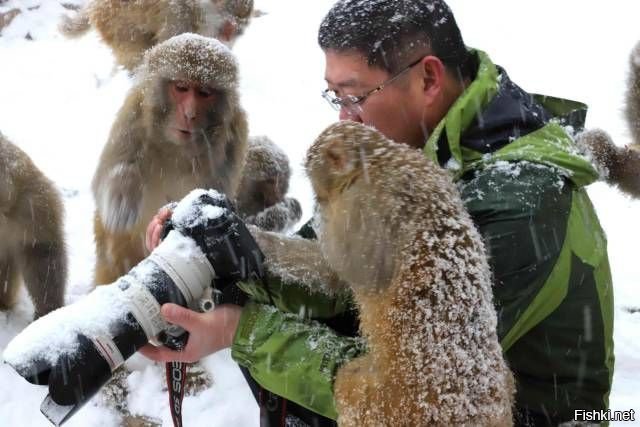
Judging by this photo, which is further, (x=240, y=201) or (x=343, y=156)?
(x=240, y=201)

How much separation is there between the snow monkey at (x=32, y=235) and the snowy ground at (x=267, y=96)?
0.24 meters

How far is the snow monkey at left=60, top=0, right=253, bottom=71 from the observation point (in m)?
4.53

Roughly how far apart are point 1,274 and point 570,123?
9.34 ft

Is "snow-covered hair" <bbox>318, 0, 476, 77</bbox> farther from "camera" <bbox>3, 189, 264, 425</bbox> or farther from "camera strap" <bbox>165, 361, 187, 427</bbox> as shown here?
"camera strap" <bbox>165, 361, 187, 427</bbox>

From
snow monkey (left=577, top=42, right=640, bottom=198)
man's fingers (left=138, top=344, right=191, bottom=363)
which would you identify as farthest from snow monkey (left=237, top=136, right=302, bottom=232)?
man's fingers (left=138, top=344, right=191, bottom=363)

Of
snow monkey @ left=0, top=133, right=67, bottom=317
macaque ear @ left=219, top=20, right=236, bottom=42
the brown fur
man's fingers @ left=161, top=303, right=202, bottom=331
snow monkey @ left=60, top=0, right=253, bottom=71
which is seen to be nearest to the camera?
man's fingers @ left=161, top=303, right=202, bottom=331

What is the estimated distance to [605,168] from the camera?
3.79 meters

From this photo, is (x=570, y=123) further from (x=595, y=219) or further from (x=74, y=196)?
(x=74, y=196)

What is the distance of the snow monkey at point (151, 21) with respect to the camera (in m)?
4.53

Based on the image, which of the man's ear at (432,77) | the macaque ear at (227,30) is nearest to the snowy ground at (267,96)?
the macaque ear at (227,30)

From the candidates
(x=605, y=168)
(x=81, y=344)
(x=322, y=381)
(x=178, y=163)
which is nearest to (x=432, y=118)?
(x=322, y=381)

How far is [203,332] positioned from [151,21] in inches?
137

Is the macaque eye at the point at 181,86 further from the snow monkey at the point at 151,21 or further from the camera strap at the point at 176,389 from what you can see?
the camera strap at the point at 176,389

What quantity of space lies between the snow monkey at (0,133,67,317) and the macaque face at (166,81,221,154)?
29.7 inches
